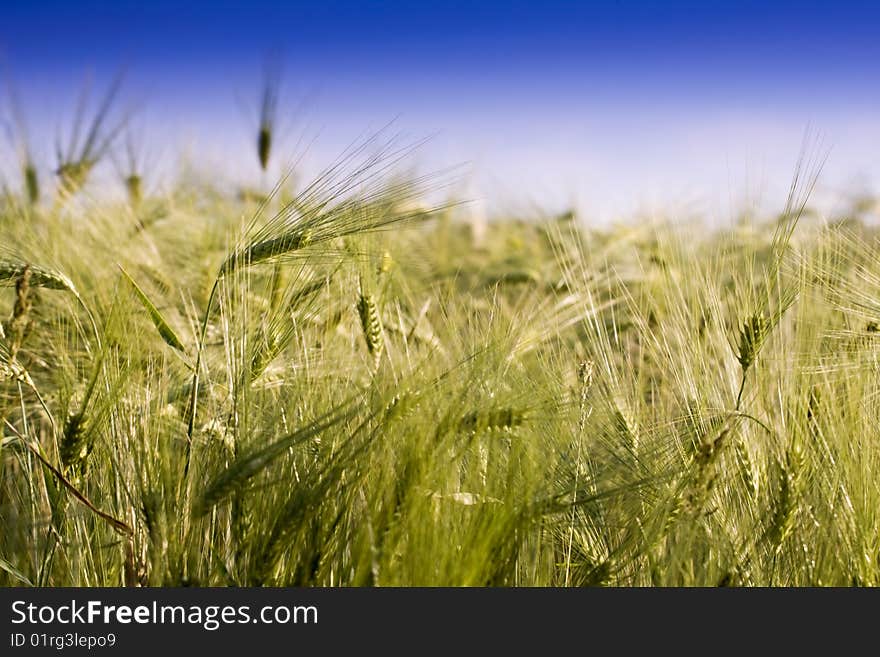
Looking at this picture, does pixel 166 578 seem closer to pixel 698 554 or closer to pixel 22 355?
pixel 698 554

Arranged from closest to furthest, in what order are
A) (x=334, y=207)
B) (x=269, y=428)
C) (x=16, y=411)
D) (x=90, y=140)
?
1. (x=269, y=428)
2. (x=334, y=207)
3. (x=16, y=411)
4. (x=90, y=140)

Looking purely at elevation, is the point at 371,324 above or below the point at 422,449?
above

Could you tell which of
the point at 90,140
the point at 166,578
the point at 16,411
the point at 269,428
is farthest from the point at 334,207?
the point at 90,140

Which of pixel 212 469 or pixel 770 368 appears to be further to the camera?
pixel 770 368

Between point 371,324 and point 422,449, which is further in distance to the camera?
point 371,324

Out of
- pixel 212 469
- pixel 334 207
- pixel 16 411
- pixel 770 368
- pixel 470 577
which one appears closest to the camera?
pixel 470 577

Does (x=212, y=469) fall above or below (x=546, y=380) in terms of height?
below

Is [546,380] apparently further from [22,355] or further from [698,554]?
[22,355]

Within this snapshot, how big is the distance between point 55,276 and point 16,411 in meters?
0.86

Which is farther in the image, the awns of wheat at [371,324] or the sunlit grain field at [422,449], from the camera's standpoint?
the awns of wheat at [371,324]

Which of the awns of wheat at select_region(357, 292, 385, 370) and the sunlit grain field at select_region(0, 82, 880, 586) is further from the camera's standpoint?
the awns of wheat at select_region(357, 292, 385, 370)

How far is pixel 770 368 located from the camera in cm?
198

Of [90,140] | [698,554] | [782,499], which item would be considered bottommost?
[698,554]

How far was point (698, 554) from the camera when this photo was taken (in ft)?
5.88
